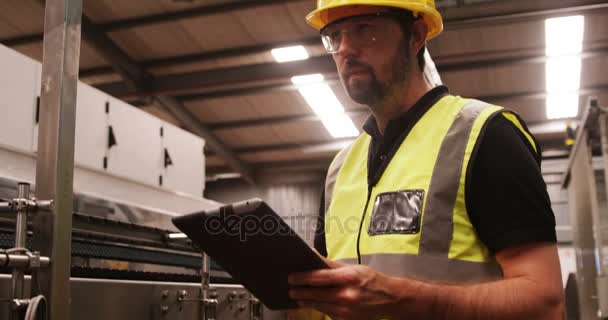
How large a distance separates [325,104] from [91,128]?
484 cm

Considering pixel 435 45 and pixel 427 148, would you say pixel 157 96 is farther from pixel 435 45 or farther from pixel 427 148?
pixel 427 148

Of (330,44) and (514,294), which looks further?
(330,44)

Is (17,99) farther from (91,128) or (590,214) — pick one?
(590,214)

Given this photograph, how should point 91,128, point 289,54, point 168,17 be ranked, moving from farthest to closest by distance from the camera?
point 289,54
point 168,17
point 91,128

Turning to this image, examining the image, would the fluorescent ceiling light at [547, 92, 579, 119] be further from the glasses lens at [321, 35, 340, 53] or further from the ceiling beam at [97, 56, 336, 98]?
the glasses lens at [321, 35, 340, 53]

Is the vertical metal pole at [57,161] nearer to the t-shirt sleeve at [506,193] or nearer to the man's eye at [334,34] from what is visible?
the man's eye at [334,34]

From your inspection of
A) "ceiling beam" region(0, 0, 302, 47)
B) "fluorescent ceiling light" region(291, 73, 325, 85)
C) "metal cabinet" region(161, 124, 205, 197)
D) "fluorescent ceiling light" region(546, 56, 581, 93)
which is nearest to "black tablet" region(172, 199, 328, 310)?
"metal cabinet" region(161, 124, 205, 197)

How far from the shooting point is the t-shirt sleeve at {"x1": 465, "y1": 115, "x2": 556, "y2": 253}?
1.13m

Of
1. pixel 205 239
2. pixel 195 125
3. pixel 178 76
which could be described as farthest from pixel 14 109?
pixel 195 125

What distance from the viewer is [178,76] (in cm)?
700

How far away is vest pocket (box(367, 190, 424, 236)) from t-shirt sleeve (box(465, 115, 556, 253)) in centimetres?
10

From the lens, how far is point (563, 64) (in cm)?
664

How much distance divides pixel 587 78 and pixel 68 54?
21.9 feet

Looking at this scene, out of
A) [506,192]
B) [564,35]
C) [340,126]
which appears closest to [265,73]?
[340,126]
